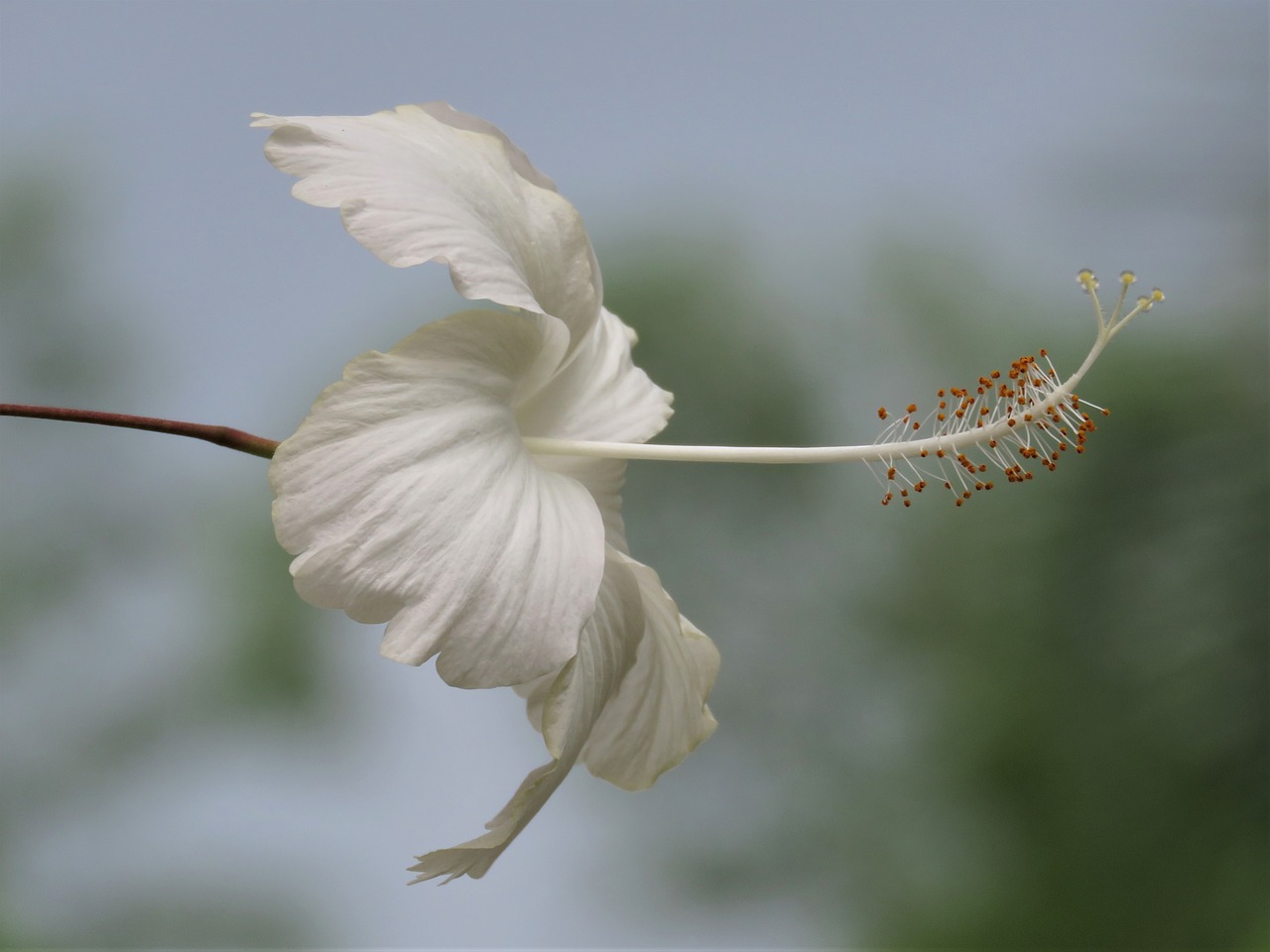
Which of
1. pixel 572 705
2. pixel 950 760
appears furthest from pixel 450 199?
pixel 950 760

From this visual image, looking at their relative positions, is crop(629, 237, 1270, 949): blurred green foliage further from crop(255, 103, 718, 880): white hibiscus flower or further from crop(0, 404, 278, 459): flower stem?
crop(0, 404, 278, 459): flower stem

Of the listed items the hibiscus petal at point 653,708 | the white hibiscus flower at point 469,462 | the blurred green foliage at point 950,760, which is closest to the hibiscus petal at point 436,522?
the white hibiscus flower at point 469,462

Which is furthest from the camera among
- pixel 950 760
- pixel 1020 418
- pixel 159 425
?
pixel 950 760

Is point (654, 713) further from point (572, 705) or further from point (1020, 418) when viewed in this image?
point (1020, 418)

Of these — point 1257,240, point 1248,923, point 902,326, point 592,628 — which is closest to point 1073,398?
point 592,628

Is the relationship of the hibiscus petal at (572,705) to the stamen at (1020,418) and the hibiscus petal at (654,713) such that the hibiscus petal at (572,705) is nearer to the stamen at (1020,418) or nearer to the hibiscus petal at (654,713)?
the hibiscus petal at (654,713)
